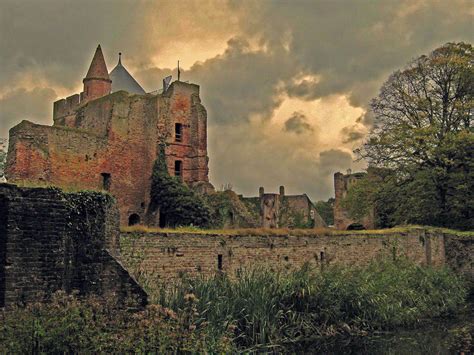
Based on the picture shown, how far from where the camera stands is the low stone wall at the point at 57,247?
8.85m

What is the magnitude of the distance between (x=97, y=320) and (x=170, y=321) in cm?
127

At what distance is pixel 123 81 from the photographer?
139 ft

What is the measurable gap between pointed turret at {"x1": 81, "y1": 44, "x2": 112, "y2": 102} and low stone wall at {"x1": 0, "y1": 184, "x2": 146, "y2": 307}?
89.8 ft

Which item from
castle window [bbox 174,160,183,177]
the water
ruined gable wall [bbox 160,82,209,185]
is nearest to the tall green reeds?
the water

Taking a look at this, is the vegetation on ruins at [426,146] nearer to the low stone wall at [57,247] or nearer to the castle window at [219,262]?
the castle window at [219,262]

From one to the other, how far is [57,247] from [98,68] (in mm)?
29594

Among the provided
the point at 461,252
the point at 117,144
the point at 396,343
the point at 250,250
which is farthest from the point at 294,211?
the point at 396,343

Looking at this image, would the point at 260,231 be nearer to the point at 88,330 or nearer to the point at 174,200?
the point at 88,330

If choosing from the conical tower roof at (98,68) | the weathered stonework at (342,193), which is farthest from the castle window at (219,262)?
the weathered stonework at (342,193)

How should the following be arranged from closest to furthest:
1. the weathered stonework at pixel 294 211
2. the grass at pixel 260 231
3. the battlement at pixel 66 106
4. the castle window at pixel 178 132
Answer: the grass at pixel 260 231, the castle window at pixel 178 132, the battlement at pixel 66 106, the weathered stonework at pixel 294 211

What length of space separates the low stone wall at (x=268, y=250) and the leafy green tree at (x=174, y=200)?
10.8 meters

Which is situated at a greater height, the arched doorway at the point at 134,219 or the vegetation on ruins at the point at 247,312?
the arched doorway at the point at 134,219

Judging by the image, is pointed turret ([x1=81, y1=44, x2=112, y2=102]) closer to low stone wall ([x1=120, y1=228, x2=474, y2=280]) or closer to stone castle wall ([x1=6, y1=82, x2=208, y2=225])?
stone castle wall ([x1=6, y1=82, x2=208, y2=225])

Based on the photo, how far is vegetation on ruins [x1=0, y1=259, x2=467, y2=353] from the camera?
802 cm
